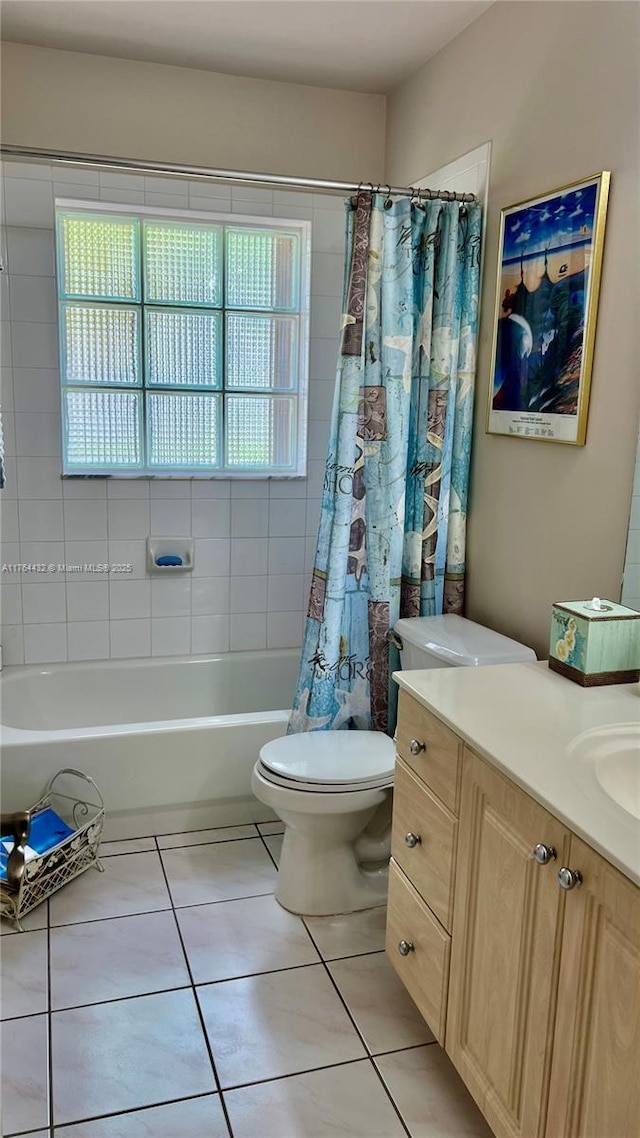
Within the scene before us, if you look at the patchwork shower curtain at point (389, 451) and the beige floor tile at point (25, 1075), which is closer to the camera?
the beige floor tile at point (25, 1075)

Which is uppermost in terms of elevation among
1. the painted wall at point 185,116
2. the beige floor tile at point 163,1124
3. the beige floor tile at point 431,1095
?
the painted wall at point 185,116

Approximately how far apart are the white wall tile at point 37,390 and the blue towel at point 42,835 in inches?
54.9

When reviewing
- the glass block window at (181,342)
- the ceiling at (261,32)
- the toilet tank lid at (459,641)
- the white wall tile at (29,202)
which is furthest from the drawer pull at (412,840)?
the white wall tile at (29,202)

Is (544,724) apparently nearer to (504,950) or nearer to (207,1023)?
(504,950)

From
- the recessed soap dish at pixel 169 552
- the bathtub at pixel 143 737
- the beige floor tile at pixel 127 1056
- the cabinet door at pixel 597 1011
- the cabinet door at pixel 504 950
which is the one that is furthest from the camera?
the recessed soap dish at pixel 169 552

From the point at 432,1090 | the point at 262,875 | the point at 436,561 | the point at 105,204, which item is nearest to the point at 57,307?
the point at 105,204

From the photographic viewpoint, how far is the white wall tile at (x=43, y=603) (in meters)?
3.14

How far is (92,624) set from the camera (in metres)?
3.24

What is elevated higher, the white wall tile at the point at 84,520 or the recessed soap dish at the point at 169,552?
the white wall tile at the point at 84,520

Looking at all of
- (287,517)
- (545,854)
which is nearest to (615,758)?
(545,854)

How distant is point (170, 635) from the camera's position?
3.34 meters

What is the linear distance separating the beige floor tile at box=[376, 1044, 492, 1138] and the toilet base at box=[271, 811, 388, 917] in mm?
521

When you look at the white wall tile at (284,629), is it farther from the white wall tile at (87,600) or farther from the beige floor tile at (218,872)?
the beige floor tile at (218,872)

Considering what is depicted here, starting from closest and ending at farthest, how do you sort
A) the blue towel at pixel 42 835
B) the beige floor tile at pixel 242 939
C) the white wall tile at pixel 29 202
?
1. the beige floor tile at pixel 242 939
2. the blue towel at pixel 42 835
3. the white wall tile at pixel 29 202
